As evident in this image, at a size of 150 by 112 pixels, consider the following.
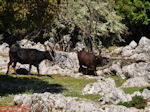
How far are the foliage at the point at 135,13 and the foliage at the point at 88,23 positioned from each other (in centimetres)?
497

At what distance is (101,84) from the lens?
1048 inches

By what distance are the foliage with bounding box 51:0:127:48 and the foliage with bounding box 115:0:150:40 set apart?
497 cm

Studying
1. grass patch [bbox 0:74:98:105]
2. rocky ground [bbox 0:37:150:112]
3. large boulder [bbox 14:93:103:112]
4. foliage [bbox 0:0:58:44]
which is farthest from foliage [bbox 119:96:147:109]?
grass patch [bbox 0:74:98:105]

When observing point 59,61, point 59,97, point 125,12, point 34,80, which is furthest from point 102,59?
point 59,97

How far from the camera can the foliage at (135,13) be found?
7412cm

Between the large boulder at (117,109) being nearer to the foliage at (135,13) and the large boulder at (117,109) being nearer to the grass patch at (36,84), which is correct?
the grass patch at (36,84)

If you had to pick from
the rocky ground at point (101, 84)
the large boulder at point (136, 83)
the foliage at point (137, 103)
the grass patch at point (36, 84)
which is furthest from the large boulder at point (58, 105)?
the large boulder at point (136, 83)

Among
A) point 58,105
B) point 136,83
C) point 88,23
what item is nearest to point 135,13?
point 88,23

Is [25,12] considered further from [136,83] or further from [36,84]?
[136,83]

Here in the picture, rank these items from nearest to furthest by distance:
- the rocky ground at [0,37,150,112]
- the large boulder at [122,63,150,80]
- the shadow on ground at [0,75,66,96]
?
the rocky ground at [0,37,150,112] → the shadow on ground at [0,75,66,96] → the large boulder at [122,63,150,80]

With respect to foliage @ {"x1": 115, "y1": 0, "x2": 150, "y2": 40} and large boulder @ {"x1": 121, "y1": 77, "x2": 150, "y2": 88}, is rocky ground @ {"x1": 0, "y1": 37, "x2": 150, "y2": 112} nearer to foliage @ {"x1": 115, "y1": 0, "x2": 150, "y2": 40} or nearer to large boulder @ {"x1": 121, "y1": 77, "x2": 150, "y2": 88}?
large boulder @ {"x1": 121, "y1": 77, "x2": 150, "y2": 88}

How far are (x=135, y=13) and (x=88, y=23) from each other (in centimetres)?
1422

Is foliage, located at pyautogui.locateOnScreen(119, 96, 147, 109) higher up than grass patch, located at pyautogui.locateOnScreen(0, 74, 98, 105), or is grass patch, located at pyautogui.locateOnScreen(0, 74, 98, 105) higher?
foliage, located at pyautogui.locateOnScreen(119, 96, 147, 109)

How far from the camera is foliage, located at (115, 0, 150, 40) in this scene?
243ft
